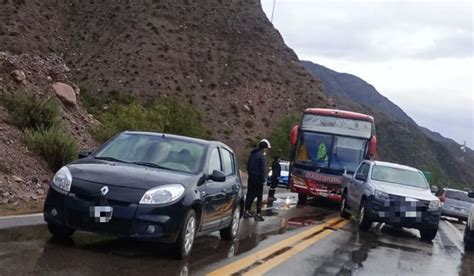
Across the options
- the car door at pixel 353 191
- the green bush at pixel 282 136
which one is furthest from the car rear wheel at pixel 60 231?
the green bush at pixel 282 136

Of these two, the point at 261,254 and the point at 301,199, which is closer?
the point at 261,254

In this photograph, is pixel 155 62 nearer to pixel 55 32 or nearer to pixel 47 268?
pixel 55 32

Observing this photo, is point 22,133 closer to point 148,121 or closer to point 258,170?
point 258,170

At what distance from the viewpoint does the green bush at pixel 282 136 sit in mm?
53062

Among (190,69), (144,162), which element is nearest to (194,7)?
(190,69)

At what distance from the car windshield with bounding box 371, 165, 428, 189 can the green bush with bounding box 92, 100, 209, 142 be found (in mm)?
8858

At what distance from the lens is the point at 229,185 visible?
33.9 feet

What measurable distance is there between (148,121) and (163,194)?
20.0 metres

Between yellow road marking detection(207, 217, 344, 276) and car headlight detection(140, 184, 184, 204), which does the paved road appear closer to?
yellow road marking detection(207, 217, 344, 276)

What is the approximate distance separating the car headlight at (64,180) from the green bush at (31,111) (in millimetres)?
9391

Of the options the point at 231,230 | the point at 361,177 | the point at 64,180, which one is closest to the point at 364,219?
the point at 361,177

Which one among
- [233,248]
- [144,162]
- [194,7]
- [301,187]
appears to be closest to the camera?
[144,162]

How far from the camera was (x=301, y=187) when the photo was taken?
2216 cm

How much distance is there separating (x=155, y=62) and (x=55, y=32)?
8016mm
